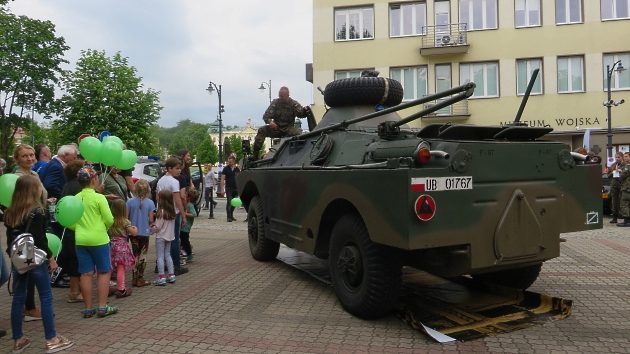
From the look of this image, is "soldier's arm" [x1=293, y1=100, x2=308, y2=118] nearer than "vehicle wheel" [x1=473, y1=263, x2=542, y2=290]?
No

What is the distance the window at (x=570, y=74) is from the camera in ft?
79.8

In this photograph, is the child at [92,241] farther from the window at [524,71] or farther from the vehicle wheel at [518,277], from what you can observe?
the window at [524,71]

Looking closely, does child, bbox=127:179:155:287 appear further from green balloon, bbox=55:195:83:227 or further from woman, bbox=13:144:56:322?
green balloon, bbox=55:195:83:227

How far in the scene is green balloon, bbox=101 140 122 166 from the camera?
5941 mm

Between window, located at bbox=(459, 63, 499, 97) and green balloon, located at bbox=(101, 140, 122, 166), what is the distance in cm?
2170

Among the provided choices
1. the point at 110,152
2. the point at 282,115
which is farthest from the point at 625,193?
the point at 110,152

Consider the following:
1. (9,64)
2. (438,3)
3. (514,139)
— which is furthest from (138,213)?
(9,64)

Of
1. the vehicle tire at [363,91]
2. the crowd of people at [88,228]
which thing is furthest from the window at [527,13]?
the crowd of people at [88,228]

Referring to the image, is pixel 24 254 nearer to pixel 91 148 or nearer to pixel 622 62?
pixel 91 148

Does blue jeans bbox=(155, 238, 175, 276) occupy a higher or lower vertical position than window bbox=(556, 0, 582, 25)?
lower

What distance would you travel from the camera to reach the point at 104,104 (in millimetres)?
32438

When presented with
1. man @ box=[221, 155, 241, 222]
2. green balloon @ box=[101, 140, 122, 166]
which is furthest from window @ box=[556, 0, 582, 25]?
green balloon @ box=[101, 140, 122, 166]

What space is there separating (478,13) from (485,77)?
119 inches

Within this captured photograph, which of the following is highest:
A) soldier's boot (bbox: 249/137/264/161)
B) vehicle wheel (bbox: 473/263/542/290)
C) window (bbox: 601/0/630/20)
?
window (bbox: 601/0/630/20)
